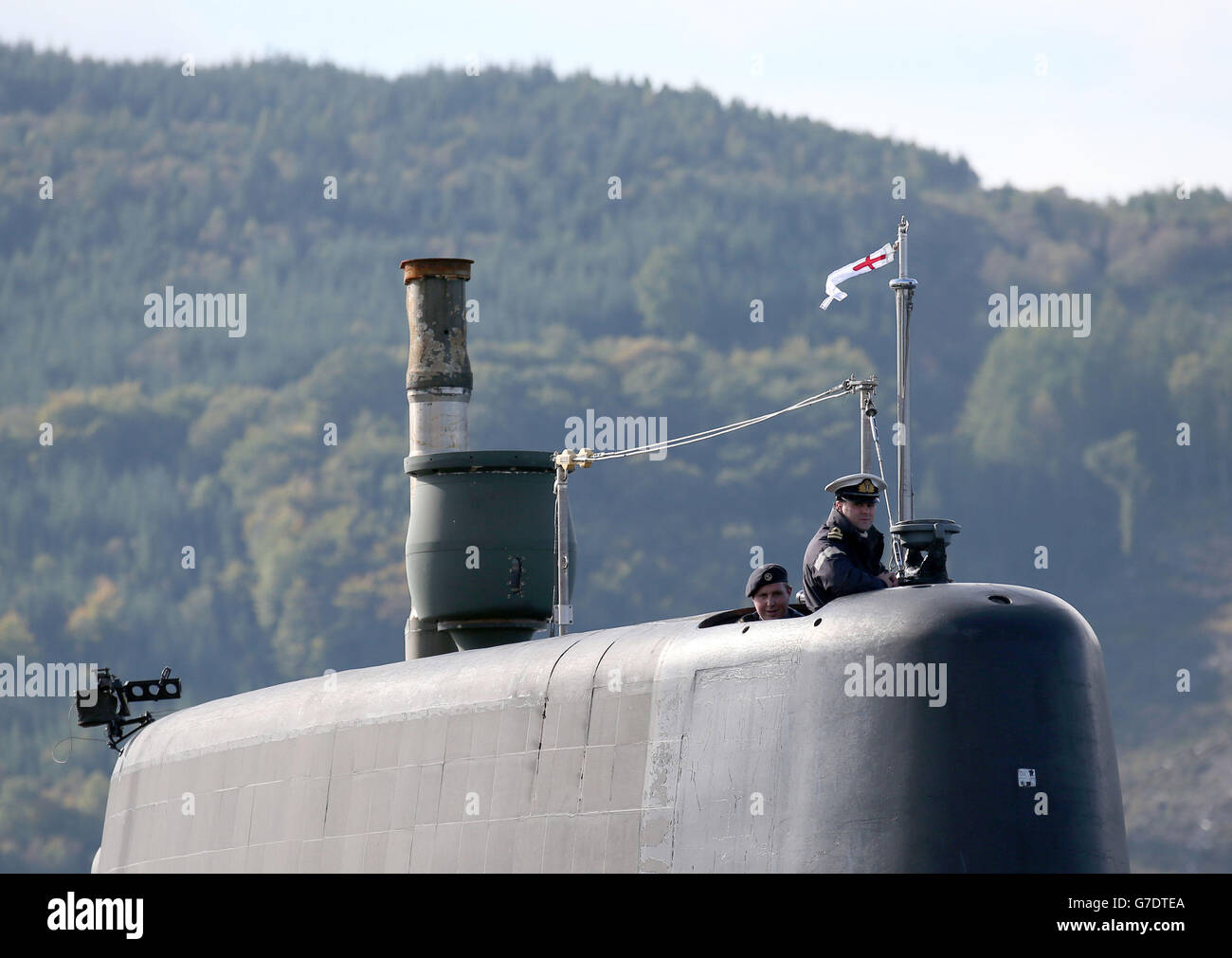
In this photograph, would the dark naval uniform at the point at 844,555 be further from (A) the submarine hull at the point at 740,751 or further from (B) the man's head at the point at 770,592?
(A) the submarine hull at the point at 740,751

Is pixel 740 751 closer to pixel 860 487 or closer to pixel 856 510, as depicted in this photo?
pixel 856 510

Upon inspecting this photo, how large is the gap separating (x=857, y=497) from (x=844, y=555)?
568 millimetres

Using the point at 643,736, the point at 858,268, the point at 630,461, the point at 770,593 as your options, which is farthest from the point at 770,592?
the point at 630,461

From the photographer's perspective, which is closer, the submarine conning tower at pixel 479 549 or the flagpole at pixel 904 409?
the flagpole at pixel 904 409

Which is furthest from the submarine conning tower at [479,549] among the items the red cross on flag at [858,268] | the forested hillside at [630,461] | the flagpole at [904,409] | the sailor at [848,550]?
the forested hillside at [630,461]

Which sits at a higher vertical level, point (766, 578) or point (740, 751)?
point (766, 578)

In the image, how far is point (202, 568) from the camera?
154 m

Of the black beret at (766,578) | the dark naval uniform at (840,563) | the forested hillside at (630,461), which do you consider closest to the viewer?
the dark naval uniform at (840,563)

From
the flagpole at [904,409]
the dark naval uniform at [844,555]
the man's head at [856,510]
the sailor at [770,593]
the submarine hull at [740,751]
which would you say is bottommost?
the submarine hull at [740,751]

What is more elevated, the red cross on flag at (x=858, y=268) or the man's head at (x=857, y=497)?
the red cross on flag at (x=858, y=268)

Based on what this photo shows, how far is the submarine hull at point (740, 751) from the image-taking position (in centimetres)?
1145

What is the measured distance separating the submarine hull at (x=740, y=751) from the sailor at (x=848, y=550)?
0.91ft

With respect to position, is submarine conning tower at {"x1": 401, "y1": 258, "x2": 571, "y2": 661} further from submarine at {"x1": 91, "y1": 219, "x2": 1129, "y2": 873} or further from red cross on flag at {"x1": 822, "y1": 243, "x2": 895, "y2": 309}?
red cross on flag at {"x1": 822, "y1": 243, "x2": 895, "y2": 309}

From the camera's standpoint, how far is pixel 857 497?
42.6ft
